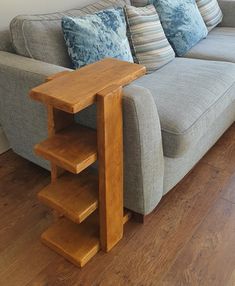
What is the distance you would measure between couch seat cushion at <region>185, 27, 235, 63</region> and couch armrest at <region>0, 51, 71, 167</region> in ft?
3.63

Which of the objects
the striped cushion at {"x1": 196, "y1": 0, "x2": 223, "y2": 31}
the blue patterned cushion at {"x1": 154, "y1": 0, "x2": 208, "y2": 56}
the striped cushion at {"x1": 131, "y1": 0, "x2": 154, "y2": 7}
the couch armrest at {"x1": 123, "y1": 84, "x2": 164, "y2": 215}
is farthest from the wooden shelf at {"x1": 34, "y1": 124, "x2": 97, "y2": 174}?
the striped cushion at {"x1": 196, "y1": 0, "x2": 223, "y2": 31}

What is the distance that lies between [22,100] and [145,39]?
0.81m

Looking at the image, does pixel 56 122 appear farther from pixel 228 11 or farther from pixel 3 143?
pixel 228 11

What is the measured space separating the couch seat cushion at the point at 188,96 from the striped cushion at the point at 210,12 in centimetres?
66

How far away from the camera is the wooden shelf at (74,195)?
46.1 inches

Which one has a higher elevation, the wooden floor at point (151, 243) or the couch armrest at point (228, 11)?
the couch armrest at point (228, 11)

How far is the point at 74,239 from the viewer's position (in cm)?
132

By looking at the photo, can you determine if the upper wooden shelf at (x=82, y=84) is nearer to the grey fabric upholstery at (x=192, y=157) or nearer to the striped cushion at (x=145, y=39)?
the grey fabric upholstery at (x=192, y=157)

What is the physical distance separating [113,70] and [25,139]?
0.67 meters

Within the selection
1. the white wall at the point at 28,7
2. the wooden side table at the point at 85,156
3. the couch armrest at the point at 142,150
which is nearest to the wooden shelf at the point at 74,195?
the wooden side table at the point at 85,156

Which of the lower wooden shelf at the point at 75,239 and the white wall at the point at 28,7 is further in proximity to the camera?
the white wall at the point at 28,7

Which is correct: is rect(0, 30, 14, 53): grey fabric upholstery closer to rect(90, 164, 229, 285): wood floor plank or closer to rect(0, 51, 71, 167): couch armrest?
rect(0, 51, 71, 167): couch armrest

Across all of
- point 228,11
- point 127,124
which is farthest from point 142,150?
point 228,11

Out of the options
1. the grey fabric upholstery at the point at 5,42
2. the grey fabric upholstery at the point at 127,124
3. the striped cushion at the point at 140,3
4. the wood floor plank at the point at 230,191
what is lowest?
the wood floor plank at the point at 230,191
